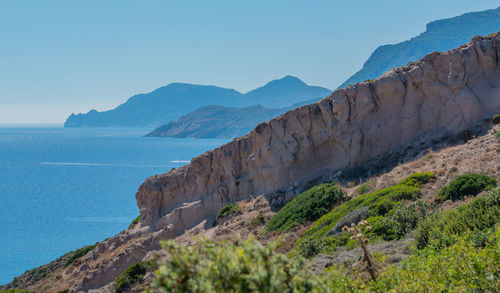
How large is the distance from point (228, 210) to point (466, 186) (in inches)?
642

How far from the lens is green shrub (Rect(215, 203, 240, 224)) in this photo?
29.7 m

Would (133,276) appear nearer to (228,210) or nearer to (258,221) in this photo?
(228,210)

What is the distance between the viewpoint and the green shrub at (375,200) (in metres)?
19.5

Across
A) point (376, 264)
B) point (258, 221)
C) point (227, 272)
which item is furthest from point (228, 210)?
point (227, 272)

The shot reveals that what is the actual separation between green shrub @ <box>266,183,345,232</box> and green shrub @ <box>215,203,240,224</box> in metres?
4.18

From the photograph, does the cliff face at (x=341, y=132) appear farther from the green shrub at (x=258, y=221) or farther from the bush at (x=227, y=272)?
the bush at (x=227, y=272)

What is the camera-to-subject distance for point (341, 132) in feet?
93.4

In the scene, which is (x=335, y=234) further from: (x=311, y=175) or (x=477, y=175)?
(x=311, y=175)

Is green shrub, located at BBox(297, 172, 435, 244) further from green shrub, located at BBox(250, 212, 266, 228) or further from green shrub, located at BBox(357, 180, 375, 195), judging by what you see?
green shrub, located at BBox(250, 212, 266, 228)

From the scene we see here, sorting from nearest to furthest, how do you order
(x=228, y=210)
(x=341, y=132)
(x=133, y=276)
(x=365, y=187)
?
(x=365, y=187)
(x=133, y=276)
(x=341, y=132)
(x=228, y=210)

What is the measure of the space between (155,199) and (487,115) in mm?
23981

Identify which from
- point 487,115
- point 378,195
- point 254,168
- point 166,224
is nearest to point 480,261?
point 378,195

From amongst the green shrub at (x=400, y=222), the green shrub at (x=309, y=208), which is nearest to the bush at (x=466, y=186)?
the green shrub at (x=400, y=222)

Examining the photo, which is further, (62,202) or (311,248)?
(62,202)
